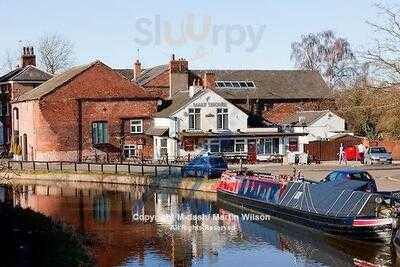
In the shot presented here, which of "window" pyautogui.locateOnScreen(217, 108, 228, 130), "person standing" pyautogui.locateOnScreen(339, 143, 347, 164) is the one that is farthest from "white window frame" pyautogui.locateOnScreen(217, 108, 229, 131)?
"person standing" pyautogui.locateOnScreen(339, 143, 347, 164)

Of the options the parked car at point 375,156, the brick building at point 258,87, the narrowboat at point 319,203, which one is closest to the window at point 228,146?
the brick building at point 258,87

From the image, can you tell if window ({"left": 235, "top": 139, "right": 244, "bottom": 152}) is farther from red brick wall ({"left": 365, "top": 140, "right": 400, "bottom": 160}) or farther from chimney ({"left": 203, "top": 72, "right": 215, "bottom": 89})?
red brick wall ({"left": 365, "top": 140, "right": 400, "bottom": 160})

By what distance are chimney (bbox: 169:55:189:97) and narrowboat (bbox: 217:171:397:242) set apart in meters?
21.8

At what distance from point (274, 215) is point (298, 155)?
56.9 ft

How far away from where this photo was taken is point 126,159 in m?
52.3

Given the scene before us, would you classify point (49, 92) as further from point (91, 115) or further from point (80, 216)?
point (80, 216)

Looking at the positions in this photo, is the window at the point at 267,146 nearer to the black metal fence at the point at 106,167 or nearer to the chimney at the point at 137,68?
the black metal fence at the point at 106,167

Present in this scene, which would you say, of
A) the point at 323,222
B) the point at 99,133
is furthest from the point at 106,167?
the point at 323,222

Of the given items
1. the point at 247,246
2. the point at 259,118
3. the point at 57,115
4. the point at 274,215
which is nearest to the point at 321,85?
the point at 259,118

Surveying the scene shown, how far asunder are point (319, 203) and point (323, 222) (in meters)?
1.18

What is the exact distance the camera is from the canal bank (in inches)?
1534

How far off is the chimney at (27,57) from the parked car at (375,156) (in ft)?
118

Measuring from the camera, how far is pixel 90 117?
53.2 m

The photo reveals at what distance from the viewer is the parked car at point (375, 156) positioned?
4594 centimetres
